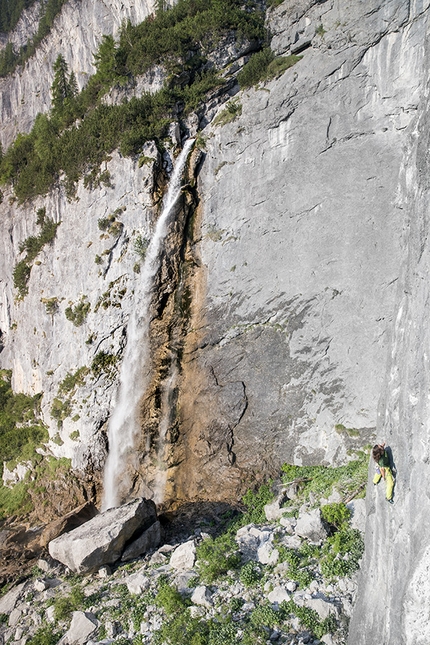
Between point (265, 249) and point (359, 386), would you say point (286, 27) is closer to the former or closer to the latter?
point (265, 249)

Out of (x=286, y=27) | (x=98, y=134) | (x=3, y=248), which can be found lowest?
(x=3, y=248)

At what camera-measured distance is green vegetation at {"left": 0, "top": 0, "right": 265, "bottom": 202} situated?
20172mm

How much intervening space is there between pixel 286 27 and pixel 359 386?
15.8 meters

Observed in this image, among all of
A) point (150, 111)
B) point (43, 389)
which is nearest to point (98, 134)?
point (150, 111)

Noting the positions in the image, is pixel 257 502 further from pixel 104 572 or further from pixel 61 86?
pixel 61 86

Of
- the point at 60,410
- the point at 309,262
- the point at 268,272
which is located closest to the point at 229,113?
the point at 268,272

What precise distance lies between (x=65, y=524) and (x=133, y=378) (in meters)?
5.55

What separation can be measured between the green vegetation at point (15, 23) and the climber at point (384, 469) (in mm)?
42073

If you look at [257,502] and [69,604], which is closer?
[69,604]

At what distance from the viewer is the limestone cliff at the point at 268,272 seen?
14.2m

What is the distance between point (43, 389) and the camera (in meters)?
21.2

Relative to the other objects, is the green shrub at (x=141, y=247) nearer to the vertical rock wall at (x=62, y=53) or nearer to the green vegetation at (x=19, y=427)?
the green vegetation at (x=19, y=427)

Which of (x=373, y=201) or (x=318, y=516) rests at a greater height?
(x=373, y=201)

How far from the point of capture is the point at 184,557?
1023 centimetres
